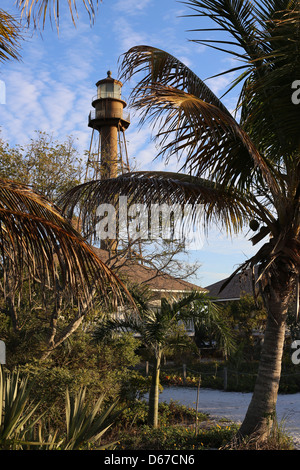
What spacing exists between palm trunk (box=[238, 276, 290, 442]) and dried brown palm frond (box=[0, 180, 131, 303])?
13.1ft

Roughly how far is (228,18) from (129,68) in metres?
1.70

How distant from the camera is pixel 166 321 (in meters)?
11.3

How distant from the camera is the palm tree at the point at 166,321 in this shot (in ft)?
37.1

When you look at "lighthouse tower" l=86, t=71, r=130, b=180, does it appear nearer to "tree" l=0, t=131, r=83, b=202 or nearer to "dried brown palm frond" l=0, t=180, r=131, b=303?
"tree" l=0, t=131, r=83, b=202

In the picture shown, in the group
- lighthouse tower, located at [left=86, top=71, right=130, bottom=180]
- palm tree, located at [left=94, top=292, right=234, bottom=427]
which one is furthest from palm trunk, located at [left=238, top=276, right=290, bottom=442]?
lighthouse tower, located at [left=86, top=71, right=130, bottom=180]

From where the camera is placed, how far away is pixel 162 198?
7.56 meters

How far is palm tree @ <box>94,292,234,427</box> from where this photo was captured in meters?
11.3

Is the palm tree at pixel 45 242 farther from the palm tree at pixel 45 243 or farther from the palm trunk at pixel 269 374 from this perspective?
the palm trunk at pixel 269 374

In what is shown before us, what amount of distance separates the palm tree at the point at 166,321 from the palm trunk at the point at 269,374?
336cm

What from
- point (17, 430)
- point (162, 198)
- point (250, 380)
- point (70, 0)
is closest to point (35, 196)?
point (70, 0)

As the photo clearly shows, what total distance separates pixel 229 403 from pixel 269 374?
24.0ft

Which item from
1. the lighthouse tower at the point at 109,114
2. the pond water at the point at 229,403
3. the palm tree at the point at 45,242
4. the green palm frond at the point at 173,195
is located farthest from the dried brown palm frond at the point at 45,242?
the lighthouse tower at the point at 109,114

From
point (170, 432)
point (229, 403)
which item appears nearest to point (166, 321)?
point (170, 432)
